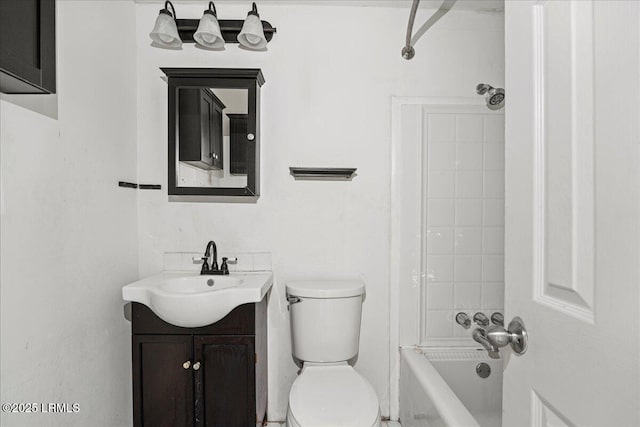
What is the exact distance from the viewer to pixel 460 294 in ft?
6.68

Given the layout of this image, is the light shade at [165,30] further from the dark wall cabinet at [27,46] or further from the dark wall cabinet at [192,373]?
the dark wall cabinet at [192,373]

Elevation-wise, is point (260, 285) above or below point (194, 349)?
above

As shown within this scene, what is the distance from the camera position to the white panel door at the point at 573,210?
55 centimetres

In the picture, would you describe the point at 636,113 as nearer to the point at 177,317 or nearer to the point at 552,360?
the point at 552,360

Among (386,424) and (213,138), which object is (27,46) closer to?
(213,138)

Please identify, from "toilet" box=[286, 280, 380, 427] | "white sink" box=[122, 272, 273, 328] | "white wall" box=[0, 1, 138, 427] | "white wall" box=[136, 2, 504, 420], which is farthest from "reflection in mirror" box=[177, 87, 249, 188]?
"toilet" box=[286, 280, 380, 427]

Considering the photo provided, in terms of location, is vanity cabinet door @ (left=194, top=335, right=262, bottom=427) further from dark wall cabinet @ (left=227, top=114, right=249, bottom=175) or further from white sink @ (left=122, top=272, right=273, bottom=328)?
dark wall cabinet @ (left=227, top=114, right=249, bottom=175)

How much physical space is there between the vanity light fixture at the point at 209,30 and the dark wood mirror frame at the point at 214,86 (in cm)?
17

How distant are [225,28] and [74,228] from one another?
48.2 inches

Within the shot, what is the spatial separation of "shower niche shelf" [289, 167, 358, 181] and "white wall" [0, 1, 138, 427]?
85 cm

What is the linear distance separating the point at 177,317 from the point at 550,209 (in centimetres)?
140

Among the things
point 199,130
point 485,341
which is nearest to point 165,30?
point 199,130

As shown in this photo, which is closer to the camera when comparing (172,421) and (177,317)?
(177,317)

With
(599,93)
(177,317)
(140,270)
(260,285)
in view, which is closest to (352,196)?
(260,285)
